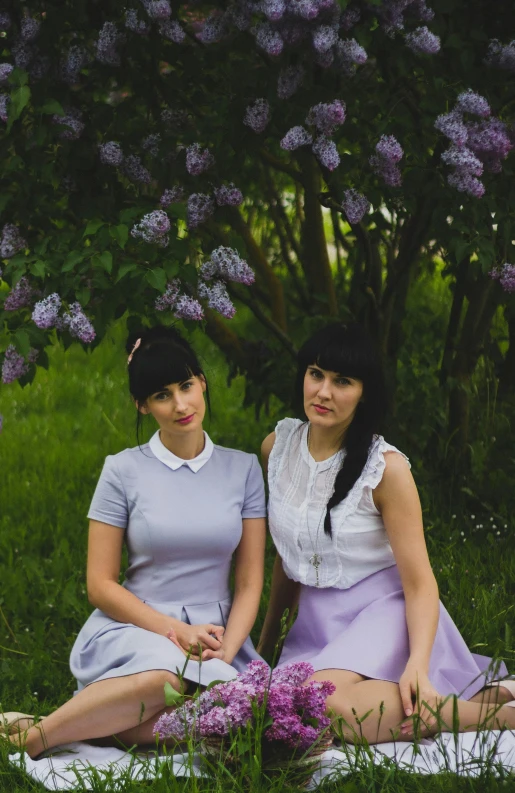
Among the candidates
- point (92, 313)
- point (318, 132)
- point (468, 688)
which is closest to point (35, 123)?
point (92, 313)

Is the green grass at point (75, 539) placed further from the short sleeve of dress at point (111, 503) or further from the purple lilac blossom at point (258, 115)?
the purple lilac blossom at point (258, 115)

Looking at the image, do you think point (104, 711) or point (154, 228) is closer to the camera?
point (104, 711)

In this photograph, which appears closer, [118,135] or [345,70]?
[345,70]

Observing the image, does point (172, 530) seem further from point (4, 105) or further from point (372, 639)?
point (4, 105)

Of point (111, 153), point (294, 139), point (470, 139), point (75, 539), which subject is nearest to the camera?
point (294, 139)

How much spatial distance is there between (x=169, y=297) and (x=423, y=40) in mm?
1028

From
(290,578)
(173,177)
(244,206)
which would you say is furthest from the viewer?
(244,206)

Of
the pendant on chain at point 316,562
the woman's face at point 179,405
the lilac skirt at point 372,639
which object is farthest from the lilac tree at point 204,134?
the lilac skirt at point 372,639

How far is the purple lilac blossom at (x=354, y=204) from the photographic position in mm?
3348

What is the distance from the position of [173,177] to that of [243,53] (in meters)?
0.45

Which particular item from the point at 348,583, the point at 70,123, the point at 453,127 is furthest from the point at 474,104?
the point at 348,583

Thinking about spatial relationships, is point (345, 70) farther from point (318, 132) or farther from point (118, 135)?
point (118, 135)

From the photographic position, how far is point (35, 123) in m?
A: 3.33

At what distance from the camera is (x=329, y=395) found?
297cm
